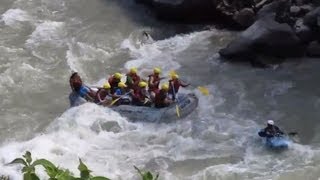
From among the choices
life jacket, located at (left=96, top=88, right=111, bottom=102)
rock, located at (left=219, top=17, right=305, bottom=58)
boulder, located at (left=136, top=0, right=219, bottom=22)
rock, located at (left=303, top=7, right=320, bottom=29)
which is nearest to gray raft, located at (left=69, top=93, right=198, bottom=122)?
life jacket, located at (left=96, top=88, right=111, bottom=102)

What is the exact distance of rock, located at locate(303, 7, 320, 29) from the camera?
13816 mm

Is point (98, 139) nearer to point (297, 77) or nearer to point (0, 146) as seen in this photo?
point (0, 146)

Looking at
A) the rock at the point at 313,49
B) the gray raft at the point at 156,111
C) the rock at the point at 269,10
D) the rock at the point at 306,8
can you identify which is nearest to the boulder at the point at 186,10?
the rock at the point at 269,10

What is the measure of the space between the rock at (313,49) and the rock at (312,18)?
0.54 metres

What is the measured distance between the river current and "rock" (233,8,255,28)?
0.57 metres

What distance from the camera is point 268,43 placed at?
13430mm

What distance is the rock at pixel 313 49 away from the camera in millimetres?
13469

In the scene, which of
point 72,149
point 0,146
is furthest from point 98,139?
point 0,146

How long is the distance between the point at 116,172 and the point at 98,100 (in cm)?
226

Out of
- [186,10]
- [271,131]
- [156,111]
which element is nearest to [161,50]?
[186,10]

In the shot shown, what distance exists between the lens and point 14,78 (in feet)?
43.0

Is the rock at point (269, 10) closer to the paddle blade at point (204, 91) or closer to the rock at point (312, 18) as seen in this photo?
the rock at point (312, 18)

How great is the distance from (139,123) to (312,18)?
5661 millimetres

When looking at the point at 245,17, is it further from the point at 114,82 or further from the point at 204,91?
the point at 114,82
